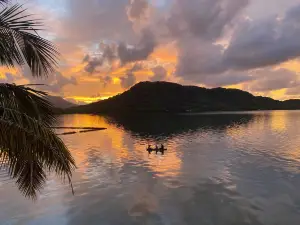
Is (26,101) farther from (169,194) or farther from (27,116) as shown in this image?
(169,194)

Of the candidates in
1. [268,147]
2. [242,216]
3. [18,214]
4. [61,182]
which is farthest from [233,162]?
[18,214]

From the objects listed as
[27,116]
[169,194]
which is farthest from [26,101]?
[169,194]

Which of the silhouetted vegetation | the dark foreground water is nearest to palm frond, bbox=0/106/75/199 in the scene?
the silhouetted vegetation

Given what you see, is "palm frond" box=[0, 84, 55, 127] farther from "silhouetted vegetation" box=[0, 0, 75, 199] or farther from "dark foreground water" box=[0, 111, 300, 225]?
"dark foreground water" box=[0, 111, 300, 225]

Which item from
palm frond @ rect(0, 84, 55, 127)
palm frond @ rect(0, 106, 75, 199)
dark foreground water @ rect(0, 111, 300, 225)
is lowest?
dark foreground water @ rect(0, 111, 300, 225)

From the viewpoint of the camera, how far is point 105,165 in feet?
181

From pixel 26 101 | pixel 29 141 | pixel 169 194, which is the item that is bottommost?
pixel 169 194

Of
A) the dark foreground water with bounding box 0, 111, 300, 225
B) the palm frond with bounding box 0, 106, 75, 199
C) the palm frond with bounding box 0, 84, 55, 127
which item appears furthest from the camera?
the dark foreground water with bounding box 0, 111, 300, 225

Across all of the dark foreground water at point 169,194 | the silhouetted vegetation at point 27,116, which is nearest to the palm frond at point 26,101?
the silhouetted vegetation at point 27,116

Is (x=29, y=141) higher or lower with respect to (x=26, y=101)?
lower

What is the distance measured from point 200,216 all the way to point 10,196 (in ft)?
83.8

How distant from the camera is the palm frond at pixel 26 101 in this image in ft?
25.0

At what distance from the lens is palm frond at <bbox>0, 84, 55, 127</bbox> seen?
300 inches

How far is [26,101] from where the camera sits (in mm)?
8352
